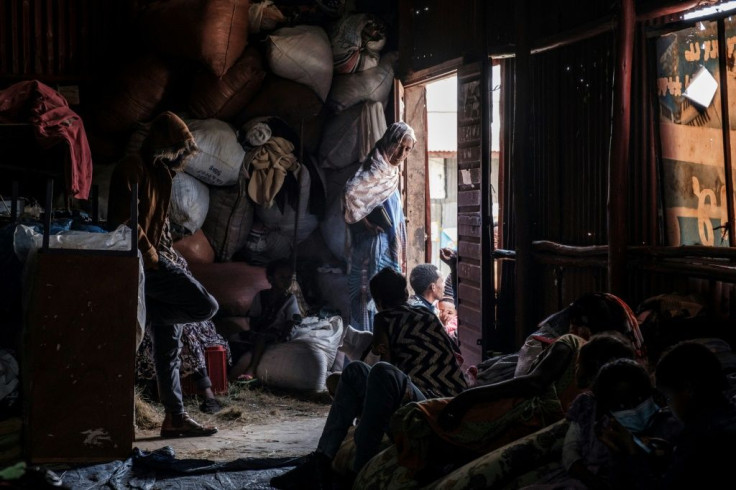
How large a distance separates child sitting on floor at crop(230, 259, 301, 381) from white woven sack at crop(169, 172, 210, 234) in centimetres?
78

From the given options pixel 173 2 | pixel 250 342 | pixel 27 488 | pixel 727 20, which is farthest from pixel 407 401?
pixel 173 2

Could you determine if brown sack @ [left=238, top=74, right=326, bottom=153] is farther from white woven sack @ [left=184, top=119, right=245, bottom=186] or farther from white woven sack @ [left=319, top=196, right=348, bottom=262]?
white woven sack @ [left=319, top=196, right=348, bottom=262]

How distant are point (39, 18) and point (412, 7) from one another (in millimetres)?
3389

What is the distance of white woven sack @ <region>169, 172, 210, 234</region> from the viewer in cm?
759

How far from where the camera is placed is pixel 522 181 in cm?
609

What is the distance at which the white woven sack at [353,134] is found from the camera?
808 centimetres

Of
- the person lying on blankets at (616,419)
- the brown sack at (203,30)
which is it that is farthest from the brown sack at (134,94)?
the person lying on blankets at (616,419)

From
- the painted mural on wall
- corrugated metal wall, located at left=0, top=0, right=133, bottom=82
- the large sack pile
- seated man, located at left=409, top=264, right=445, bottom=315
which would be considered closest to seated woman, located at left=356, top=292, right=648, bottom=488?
the painted mural on wall

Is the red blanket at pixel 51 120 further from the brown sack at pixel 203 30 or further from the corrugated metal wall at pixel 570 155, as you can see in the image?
the corrugated metal wall at pixel 570 155

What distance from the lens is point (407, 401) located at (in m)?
3.87

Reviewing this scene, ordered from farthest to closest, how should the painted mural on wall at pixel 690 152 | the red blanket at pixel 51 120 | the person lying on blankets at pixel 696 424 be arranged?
the red blanket at pixel 51 120 → the painted mural on wall at pixel 690 152 → the person lying on blankets at pixel 696 424

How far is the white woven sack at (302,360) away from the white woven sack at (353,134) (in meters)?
1.65

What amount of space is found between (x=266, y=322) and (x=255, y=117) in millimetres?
1831

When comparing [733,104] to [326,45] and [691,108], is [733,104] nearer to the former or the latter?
[691,108]
